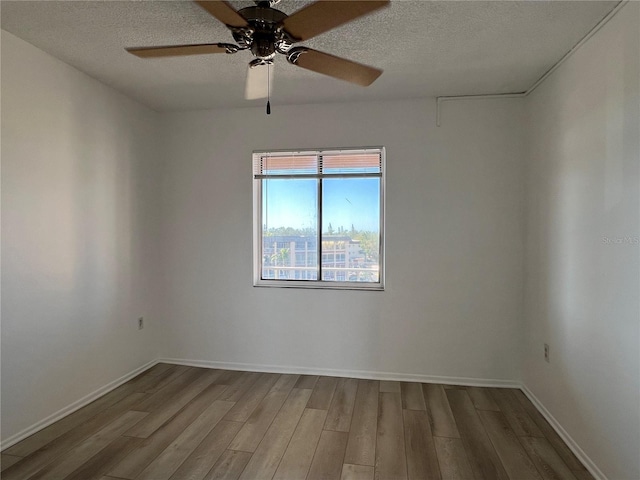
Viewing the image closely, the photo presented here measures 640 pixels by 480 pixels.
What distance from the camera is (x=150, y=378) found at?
3381mm

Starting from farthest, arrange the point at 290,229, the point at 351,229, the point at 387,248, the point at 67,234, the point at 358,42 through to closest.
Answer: the point at 290,229 → the point at 351,229 → the point at 387,248 → the point at 67,234 → the point at 358,42

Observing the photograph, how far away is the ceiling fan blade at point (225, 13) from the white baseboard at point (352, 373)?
2.91 m

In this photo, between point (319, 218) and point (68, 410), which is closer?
point (68, 410)

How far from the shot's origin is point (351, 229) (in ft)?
11.7

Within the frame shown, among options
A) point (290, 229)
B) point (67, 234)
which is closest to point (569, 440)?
point (290, 229)

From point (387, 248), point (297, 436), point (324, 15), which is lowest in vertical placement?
point (297, 436)

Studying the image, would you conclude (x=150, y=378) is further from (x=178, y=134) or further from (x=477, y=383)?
(x=477, y=383)

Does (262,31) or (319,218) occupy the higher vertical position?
(262,31)

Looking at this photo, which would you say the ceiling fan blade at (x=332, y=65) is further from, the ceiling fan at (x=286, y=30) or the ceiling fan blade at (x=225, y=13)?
the ceiling fan blade at (x=225, y=13)

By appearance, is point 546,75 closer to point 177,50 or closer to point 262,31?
point 262,31

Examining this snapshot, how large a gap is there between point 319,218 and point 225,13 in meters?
2.22

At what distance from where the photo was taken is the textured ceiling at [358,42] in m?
1.98

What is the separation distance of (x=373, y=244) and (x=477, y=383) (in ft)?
5.05

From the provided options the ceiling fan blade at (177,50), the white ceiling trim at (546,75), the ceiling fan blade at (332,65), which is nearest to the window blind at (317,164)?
the white ceiling trim at (546,75)
